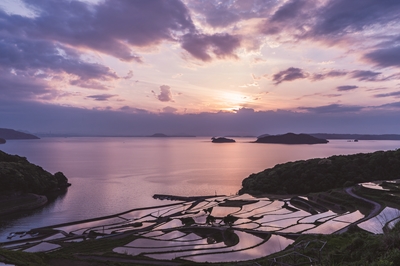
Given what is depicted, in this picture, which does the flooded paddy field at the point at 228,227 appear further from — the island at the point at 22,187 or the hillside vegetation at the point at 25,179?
the hillside vegetation at the point at 25,179

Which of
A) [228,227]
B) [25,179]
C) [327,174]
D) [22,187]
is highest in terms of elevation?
[327,174]

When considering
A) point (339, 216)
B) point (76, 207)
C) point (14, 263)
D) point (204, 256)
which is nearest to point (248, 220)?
point (339, 216)

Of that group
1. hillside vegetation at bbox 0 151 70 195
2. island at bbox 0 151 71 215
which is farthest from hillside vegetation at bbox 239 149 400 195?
hillside vegetation at bbox 0 151 70 195

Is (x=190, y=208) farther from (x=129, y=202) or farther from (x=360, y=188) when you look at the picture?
(x=360, y=188)

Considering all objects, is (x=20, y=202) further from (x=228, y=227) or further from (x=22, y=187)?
(x=228, y=227)

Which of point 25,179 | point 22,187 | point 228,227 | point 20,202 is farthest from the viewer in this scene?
point 25,179

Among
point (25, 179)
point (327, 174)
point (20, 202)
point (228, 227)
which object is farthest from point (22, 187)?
point (327, 174)
